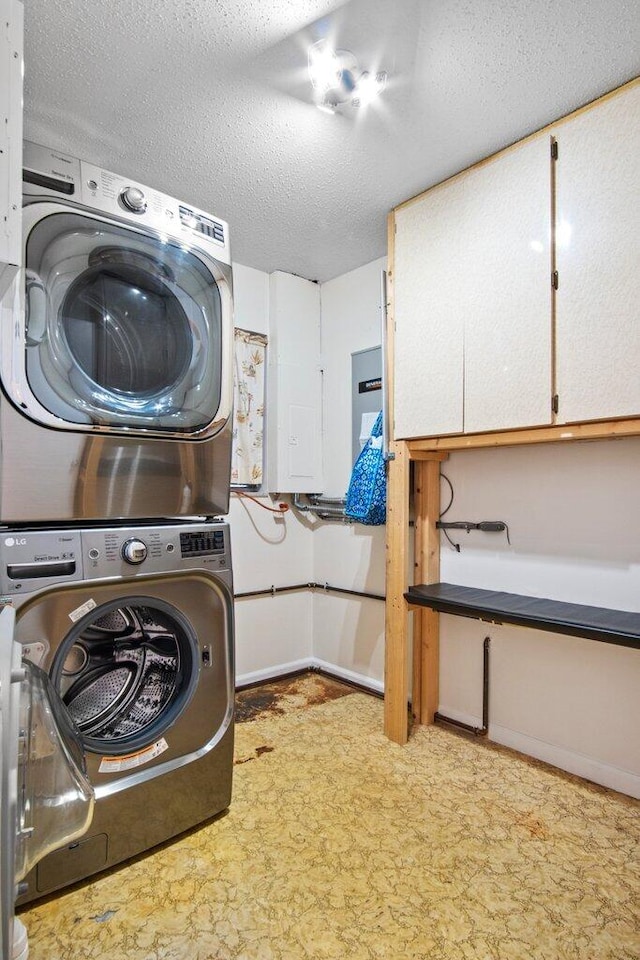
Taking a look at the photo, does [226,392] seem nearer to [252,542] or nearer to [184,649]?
[184,649]

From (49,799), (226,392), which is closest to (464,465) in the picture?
(226,392)

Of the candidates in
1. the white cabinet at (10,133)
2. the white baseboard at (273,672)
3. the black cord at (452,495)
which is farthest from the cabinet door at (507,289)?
the white baseboard at (273,672)

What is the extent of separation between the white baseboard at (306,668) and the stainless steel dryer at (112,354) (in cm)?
165

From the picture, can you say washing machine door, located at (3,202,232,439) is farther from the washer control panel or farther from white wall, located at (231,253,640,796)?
white wall, located at (231,253,640,796)

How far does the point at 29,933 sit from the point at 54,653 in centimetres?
72

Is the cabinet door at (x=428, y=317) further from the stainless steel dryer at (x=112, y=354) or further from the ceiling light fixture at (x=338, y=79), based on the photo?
the stainless steel dryer at (x=112, y=354)

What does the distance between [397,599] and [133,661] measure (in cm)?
120

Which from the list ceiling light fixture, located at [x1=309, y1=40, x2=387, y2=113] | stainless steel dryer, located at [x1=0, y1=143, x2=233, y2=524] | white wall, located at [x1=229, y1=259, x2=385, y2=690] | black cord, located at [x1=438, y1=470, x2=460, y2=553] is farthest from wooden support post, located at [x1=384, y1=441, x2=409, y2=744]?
ceiling light fixture, located at [x1=309, y1=40, x2=387, y2=113]

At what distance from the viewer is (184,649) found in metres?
1.72

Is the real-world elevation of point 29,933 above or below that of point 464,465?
below

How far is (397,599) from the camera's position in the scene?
2.35 m

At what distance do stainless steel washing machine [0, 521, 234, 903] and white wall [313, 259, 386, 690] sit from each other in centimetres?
139

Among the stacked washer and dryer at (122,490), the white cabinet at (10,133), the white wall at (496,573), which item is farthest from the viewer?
the white wall at (496,573)

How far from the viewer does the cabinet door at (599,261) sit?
5.42ft
